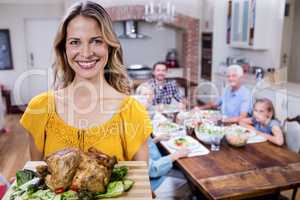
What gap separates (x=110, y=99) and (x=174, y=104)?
2.26 m

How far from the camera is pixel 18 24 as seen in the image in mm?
5719

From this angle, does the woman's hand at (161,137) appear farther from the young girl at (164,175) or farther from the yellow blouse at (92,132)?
the yellow blouse at (92,132)

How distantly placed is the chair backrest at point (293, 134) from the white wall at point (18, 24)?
5.07 metres

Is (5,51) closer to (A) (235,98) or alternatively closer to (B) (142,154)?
(A) (235,98)

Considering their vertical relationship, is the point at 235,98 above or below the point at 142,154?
below

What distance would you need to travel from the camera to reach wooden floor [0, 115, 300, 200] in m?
3.29

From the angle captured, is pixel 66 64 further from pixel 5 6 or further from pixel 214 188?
pixel 5 6

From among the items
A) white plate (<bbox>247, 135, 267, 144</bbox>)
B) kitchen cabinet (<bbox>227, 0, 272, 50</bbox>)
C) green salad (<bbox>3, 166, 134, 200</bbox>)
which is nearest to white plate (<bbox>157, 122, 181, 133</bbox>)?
white plate (<bbox>247, 135, 267, 144</bbox>)

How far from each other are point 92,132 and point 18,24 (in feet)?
18.3

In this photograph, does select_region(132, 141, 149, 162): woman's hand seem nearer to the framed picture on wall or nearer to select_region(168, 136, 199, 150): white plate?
select_region(168, 136, 199, 150): white plate

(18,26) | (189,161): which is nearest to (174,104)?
(189,161)

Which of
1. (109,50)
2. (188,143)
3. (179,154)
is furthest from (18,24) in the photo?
(109,50)

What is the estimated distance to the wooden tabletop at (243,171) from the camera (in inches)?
57.8

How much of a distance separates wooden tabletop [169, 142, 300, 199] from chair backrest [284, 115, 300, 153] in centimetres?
21
